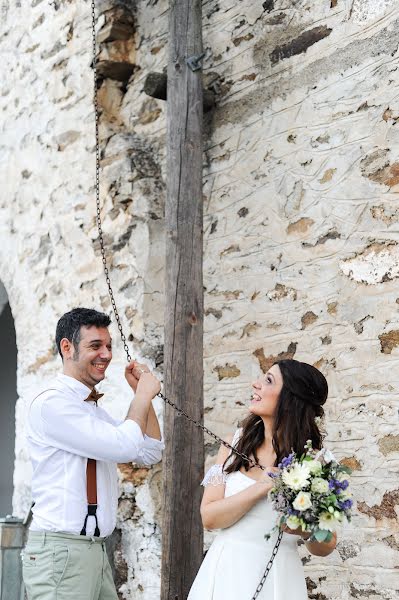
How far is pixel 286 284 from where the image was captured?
4.24m

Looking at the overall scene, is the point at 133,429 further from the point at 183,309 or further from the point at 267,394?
the point at 183,309

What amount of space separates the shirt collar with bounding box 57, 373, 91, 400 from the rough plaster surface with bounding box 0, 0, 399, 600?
121 cm

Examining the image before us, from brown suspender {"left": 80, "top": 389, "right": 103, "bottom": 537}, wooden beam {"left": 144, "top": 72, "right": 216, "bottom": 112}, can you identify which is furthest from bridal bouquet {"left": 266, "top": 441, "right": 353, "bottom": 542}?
wooden beam {"left": 144, "top": 72, "right": 216, "bottom": 112}

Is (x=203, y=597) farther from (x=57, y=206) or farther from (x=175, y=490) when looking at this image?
(x=57, y=206)

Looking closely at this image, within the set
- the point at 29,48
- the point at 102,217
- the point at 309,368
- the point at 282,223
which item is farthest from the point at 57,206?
the point at 309,368

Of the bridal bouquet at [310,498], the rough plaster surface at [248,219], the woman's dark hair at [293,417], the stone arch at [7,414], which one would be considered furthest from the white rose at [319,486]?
the stone arch at [7,414]

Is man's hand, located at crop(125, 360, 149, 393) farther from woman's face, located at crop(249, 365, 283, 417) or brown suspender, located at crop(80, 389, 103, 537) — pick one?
woman's face, located at crop(249, 365, 283, 417)

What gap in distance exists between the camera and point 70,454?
3168 millimetres

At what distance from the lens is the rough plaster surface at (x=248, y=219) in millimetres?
3807

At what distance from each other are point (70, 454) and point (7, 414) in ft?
16.0

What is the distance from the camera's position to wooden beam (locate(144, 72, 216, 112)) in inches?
183

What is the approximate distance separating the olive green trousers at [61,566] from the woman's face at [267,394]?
0.77 m

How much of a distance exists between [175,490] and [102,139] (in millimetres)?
2452

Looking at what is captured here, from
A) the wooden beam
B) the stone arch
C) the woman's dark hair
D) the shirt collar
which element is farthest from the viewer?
the stone arch
